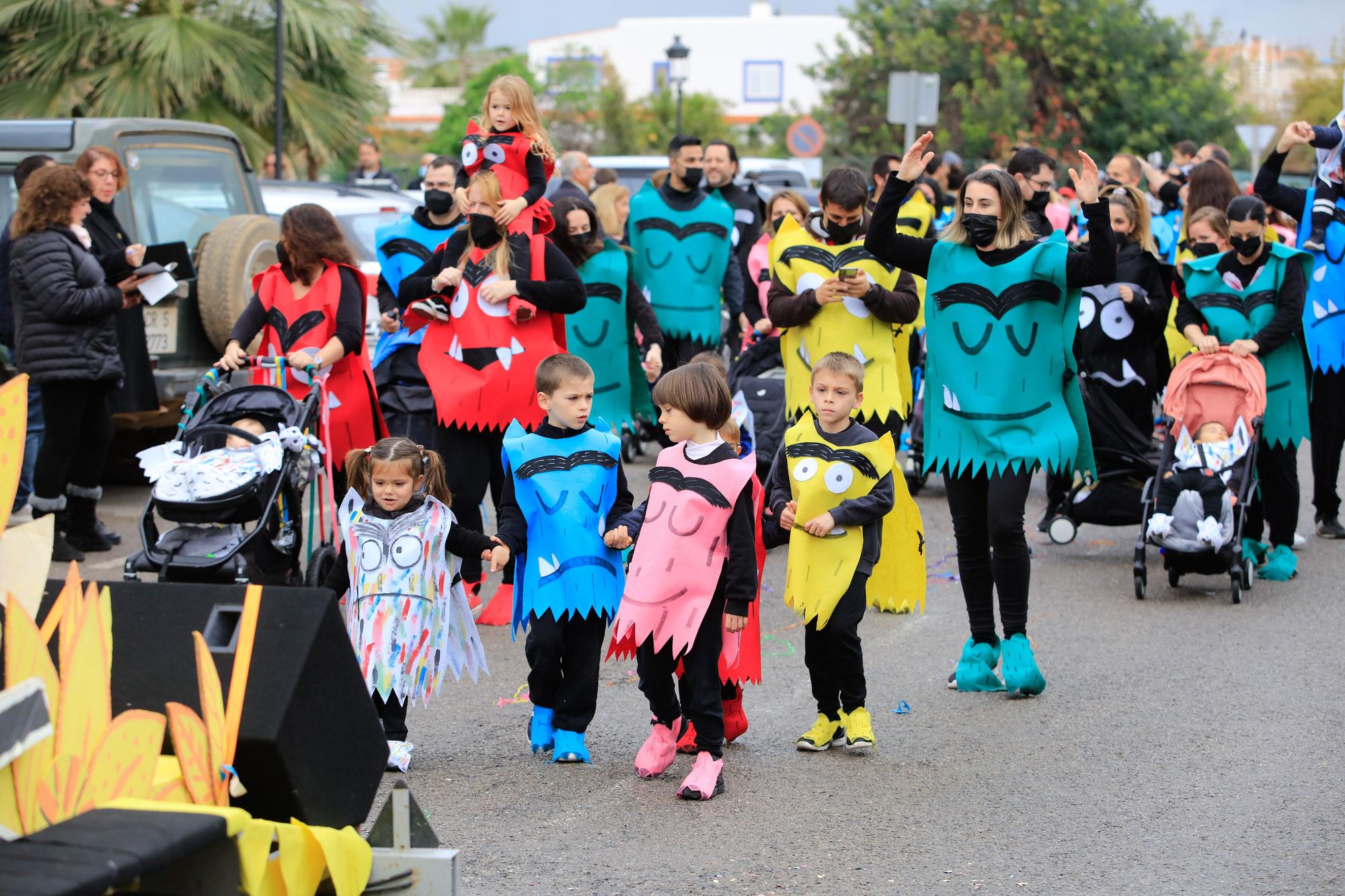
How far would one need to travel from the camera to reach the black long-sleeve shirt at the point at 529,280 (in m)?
7.09

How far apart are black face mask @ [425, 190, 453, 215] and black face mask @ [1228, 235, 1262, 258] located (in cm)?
401

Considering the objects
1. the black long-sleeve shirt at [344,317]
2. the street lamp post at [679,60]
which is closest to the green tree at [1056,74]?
the street lamp post at [679,60]

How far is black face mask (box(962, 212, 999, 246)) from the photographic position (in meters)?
6.10

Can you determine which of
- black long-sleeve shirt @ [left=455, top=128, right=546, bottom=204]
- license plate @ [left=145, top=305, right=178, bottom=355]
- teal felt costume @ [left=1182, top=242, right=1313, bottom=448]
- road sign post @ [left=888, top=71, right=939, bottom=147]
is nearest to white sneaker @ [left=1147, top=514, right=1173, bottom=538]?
teal felt costume @ [left=1182, top=242, right=1313, bottom=448]

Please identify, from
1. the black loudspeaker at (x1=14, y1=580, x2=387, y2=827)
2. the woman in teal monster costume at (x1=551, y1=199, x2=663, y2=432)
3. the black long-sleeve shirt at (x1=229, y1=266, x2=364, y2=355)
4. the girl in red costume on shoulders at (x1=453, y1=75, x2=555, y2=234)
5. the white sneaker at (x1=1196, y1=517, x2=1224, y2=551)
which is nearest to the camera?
the black loudspeaker at (x1=14, y1=580, x2=387, y2=827)

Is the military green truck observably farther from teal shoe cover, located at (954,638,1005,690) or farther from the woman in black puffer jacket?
teal shoe cover, located at (954,638,1005,690)

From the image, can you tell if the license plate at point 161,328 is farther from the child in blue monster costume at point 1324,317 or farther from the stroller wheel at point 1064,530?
the child in blue monster costume at point 1324,317

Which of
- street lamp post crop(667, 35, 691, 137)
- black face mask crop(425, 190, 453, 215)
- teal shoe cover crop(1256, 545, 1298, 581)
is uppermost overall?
street lamp post crop(667, 35, 691, 137)

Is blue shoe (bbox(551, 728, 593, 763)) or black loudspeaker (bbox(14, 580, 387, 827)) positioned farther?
blue shoe (bbox(551, 728, 593, 763))

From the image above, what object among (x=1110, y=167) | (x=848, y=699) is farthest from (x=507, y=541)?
(x=1110, y=167)

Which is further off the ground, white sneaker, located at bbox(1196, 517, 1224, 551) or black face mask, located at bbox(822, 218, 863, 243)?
black face mask, located at bbox(822, 218, 863, 243)

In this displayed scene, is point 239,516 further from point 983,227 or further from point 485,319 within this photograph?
point 983,227

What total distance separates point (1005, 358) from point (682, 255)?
345 centimetres

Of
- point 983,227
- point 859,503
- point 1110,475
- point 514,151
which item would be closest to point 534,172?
point 514,151
